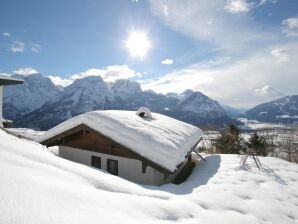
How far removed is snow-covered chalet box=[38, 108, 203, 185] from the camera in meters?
14.1

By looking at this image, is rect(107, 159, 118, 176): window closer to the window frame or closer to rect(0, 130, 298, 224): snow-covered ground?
the window frame

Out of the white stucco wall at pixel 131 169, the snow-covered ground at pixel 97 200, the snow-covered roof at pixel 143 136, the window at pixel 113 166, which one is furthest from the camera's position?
the window at pixel 113 166

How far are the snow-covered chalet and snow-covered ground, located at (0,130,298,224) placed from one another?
138 inches

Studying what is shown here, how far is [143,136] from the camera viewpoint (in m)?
15.5

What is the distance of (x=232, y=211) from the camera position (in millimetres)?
7992

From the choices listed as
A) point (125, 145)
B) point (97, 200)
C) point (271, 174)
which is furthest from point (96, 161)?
point (97, 200)

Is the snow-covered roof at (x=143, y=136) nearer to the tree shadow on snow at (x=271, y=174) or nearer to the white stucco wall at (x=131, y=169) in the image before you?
the white stucco wall at (x=131, y=169)

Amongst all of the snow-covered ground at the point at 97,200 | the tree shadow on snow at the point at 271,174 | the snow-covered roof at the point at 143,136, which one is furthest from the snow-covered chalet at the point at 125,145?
the tree shadow on snow at the point at 271,174

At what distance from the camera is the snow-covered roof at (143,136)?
45.8 ft

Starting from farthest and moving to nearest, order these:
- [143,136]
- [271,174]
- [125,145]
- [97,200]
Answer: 1. [143,136]
2. [271,174]
3. [125,145]
4. [97,200]

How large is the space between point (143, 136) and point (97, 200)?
33.3ft

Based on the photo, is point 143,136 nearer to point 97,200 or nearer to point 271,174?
point 271,174

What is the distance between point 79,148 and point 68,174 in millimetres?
11764

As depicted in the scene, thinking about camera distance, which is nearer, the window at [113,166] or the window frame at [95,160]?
the window at [113,166]
